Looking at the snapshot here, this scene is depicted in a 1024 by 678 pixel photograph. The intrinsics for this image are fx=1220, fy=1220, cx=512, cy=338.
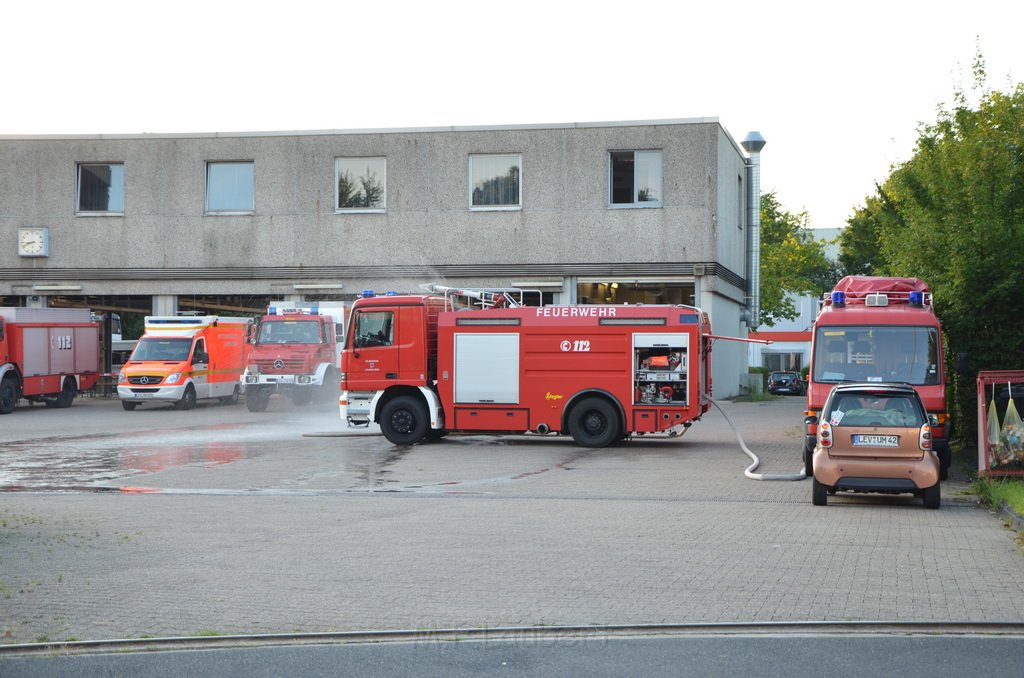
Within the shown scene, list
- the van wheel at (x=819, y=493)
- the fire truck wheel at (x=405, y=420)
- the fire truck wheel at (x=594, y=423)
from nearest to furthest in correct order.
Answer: the van wheel at (x=819, y=493), the fire truck wheel at (x=594, y=423), the fire truck wheel at (x=405, y=420)

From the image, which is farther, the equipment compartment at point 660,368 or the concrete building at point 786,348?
the concrete building at point 786,348

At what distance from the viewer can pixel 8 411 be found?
112 ft

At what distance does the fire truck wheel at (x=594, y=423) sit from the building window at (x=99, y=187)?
2287 cm

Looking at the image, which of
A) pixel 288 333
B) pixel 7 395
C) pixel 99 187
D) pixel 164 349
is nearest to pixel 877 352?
pixel 288 333

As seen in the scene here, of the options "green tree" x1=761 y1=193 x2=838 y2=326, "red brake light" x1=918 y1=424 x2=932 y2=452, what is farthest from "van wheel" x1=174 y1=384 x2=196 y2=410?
"green tree" x1=761 y1=193 x2=838 y2=326

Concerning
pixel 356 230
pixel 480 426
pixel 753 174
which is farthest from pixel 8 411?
pixel 753 174

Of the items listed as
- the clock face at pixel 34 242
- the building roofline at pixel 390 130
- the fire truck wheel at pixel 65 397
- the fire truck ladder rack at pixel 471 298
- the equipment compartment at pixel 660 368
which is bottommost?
the fire truck wheel at pixel 65 397

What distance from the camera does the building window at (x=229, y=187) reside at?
39250 mm

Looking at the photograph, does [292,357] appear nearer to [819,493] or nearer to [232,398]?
[232,398]

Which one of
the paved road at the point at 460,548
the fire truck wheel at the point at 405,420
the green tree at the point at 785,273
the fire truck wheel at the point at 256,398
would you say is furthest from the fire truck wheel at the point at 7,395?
the green tree at the point at 785,273

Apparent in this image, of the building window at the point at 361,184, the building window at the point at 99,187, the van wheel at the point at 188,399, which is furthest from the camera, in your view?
the building window at the point at 99,187

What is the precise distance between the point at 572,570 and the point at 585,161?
27.8 metres

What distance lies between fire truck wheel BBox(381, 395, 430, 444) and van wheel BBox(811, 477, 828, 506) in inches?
404

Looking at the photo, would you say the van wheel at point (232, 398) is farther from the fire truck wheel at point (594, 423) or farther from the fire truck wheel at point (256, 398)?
the fire truck wheel at point (594, 423)
